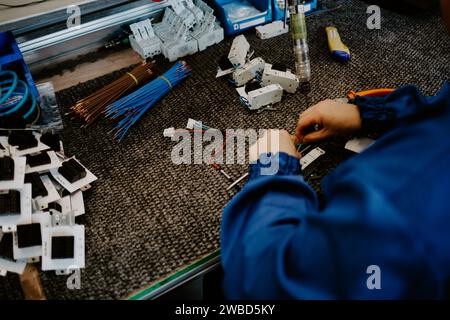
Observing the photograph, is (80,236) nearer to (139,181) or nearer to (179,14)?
(139,181)

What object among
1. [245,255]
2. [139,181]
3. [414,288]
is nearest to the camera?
[414,288]

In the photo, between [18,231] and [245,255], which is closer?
[245,255]

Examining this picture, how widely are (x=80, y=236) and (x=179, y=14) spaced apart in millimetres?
999

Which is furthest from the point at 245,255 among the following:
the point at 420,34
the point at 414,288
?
the point at 420,34

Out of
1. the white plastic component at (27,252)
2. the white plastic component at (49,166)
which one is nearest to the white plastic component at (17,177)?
the white plastic component at (49,166)

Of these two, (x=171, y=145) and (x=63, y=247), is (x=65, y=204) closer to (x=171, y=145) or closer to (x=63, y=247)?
(x=63, y=247)

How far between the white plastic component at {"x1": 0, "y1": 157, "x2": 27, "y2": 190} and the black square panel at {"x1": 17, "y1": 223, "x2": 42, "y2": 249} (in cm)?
11

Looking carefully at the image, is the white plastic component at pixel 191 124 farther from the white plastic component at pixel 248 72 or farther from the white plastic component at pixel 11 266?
the white plastic component at pixel 11 266

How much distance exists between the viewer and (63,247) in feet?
3.00

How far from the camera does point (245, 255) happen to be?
71 centimetres

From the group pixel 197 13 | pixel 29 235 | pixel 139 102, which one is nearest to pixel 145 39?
pixel 197 13

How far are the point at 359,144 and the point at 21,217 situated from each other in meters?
0.93

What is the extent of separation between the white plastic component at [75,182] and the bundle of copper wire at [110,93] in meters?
0.27
